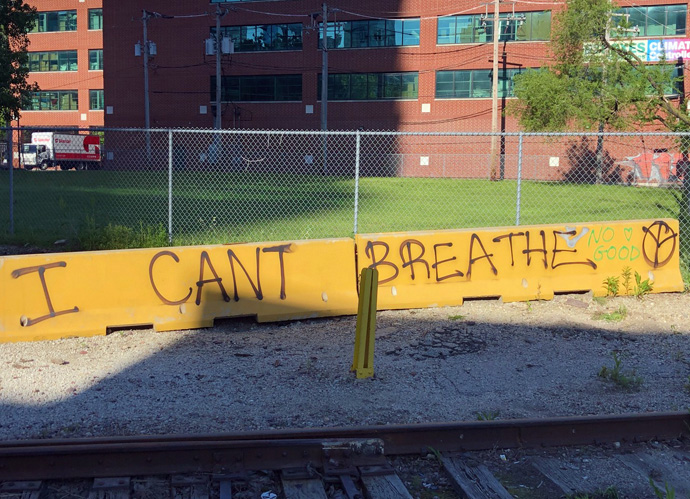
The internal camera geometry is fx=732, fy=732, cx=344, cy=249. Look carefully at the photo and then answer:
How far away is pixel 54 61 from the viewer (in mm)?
72562

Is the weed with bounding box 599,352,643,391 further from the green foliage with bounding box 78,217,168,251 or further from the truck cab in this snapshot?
the truck cab

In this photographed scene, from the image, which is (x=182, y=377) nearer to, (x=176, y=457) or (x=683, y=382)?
(x=176, y=457)

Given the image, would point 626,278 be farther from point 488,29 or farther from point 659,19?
point 488,29

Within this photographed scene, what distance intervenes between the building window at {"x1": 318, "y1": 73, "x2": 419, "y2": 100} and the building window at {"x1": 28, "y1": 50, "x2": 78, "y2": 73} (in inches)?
1245

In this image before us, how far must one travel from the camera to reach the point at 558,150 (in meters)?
44.5

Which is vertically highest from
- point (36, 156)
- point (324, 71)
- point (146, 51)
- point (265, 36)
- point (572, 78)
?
point (265, 36)

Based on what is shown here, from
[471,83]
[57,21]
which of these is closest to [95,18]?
[57,21]

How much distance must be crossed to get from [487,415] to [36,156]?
2411 inches

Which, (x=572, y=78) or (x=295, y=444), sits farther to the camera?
(x=572, y=78)

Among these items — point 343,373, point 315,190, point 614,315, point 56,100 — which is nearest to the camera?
point 343,373

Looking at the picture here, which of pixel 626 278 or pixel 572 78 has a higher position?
pixel 572 78

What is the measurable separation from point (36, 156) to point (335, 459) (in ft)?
202

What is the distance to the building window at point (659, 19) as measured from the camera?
1757 inches

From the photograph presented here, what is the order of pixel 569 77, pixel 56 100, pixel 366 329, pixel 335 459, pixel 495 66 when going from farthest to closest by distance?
pixel 56 100 → pixel 495 66 → pixel 569 77 → pixel 366 329 → pixel 335 459
